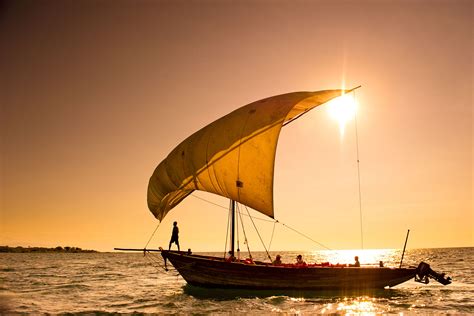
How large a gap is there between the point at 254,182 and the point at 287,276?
219 inches

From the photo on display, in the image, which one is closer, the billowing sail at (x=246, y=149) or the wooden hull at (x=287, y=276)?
the wooden hull at (x=287, y=276)

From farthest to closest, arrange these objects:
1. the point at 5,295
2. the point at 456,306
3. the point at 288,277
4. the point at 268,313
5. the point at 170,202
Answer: the point at 170,202 < the point at 5,295 < the point at 288,277 < the point at 456,306 < the point at 268,313

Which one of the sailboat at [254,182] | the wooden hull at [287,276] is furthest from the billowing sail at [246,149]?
the wooden hull at [287,276]

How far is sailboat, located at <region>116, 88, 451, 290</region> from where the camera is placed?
23562 mm

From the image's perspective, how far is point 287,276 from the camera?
23.5 meters

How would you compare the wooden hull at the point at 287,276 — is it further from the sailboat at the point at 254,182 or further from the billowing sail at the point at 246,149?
the billowing sail at the point at 246,149

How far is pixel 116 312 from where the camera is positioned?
63.8 ft

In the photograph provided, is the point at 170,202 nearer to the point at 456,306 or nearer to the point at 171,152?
the point at 171,152

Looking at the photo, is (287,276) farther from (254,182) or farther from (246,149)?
(246,149)

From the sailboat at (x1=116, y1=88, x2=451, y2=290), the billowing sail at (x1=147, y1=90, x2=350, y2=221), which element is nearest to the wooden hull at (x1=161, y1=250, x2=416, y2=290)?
the sailboat at (x1=116, y1=88, x2=451, y2=290)

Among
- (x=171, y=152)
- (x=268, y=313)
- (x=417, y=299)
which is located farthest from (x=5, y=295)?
(x=417, y=299)

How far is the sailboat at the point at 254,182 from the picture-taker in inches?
928

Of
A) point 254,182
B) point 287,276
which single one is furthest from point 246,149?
point 287,276

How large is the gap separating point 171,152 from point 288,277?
35.3 feet
